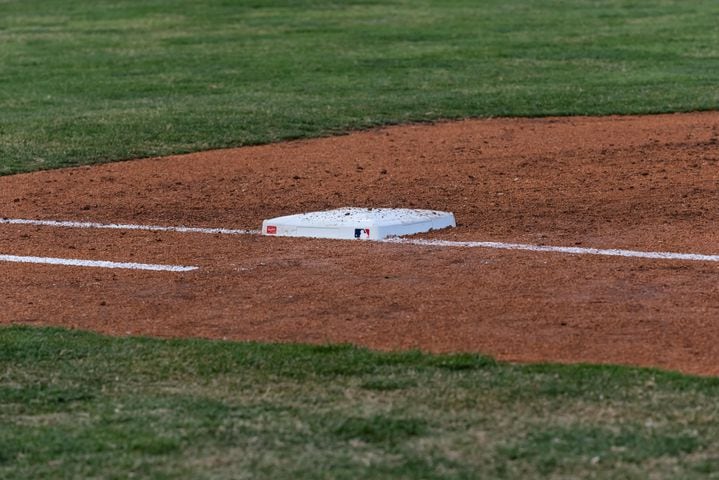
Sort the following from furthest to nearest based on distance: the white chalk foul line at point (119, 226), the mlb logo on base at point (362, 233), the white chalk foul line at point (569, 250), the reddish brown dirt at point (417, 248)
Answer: the white chalk foul line at point (119, 226)
the mlb logo on base at point (362, 233)
the white chalk foul line at point (569, 250)
the reddish brown dirt at point (417, 248)

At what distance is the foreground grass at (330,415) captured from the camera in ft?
15.4

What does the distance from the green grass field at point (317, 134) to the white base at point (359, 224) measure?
97.3 inches

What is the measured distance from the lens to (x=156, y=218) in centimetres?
948

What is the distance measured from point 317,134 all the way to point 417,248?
513 cm

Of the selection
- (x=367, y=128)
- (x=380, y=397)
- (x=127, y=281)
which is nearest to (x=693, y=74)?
Result: (x=367, y=128)

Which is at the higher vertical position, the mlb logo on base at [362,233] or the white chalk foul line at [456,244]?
the mlb logo on base at [362,233]

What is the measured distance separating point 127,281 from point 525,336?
2.45 m

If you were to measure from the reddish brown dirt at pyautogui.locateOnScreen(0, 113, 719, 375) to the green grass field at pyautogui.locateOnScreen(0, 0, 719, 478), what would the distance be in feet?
1.56

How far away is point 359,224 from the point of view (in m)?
8.62

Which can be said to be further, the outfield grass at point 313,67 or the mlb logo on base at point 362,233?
the outfield grass at point 313,67

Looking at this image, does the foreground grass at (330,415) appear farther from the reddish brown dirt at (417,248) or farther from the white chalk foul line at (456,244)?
the white chalk foul line at (456,244)

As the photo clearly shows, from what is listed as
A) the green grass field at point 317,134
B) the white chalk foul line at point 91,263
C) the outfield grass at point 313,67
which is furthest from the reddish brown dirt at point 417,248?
the outfield grass at point 313,67

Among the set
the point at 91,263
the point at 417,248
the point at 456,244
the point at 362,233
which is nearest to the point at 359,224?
the point at 362,233

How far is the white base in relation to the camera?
8570 mm
